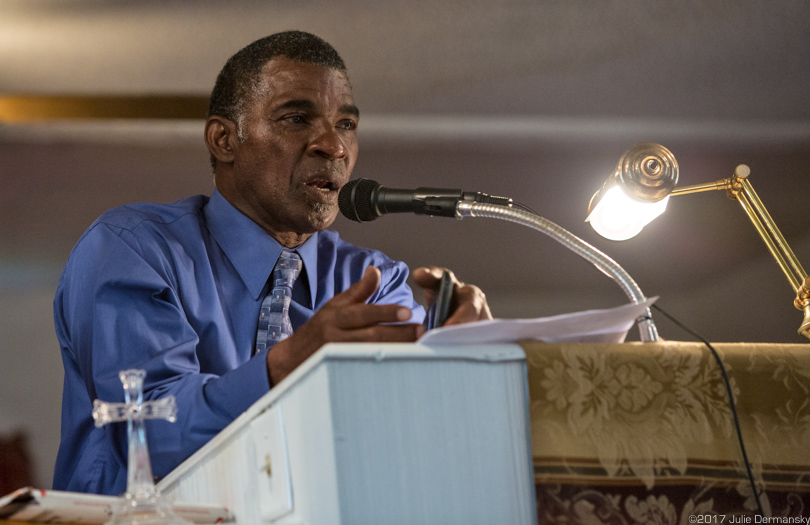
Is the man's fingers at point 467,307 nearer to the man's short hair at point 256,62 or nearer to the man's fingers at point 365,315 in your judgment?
the man's fingers at point 365,315

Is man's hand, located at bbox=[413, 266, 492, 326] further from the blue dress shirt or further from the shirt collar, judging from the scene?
the shirt collar

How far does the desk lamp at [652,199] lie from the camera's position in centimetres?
103

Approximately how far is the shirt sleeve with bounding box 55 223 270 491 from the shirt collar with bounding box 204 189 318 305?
0.19 metres

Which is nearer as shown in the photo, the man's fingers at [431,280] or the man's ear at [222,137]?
the man's fingers at [431,280]

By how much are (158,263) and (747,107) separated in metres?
2.51

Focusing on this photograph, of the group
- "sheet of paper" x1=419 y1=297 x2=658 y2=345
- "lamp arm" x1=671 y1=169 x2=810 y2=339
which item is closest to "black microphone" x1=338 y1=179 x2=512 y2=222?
"sheet of paper" x1=419 y1=297 x2=658 y2=345

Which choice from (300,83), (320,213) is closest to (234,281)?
(320,213)

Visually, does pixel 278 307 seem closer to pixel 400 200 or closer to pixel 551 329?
pixel 400 200

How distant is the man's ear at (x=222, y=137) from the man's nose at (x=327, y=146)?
21cm

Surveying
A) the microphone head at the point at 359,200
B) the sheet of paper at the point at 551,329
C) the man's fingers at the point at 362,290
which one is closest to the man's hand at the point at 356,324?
the man's fingers at the point at 362,290

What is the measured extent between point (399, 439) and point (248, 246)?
3.15 ft

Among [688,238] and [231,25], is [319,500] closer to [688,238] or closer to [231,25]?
[231,25]

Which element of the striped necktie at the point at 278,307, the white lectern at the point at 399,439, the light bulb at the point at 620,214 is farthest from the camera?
the striped necktie at the point at 278,307

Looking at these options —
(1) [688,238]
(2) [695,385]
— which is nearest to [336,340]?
(2) [695,385]
